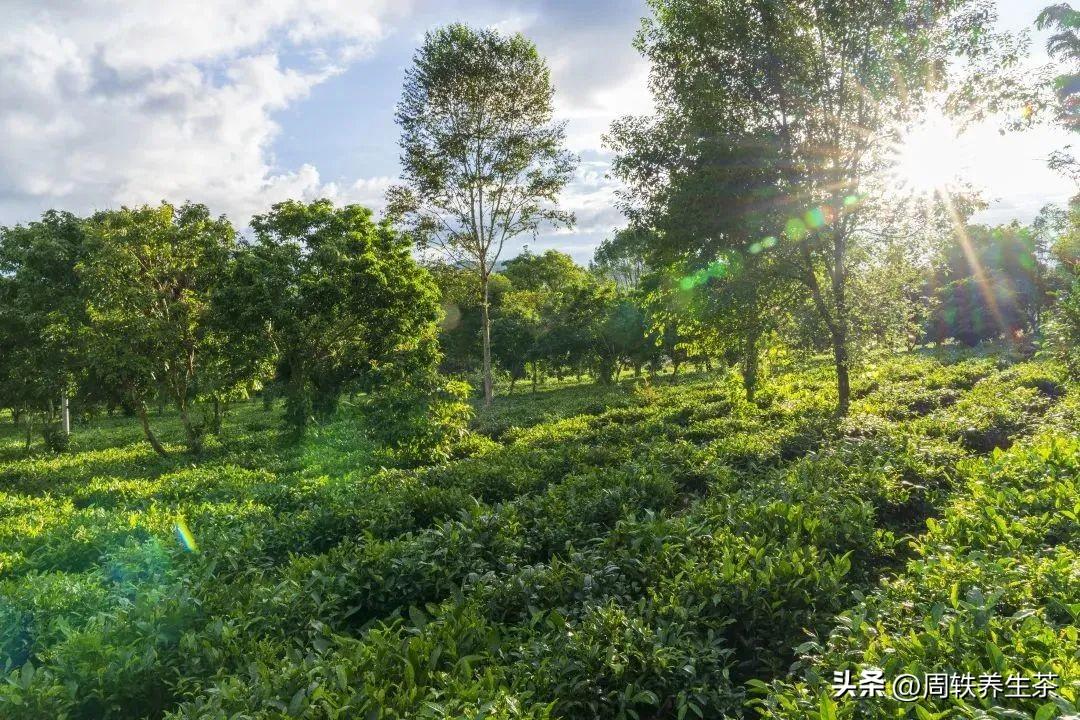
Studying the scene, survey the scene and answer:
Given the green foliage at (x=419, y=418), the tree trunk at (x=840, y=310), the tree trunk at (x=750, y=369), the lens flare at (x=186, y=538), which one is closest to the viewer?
the lens flare at (x=186, y=538)

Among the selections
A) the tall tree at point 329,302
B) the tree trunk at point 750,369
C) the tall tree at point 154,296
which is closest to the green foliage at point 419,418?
the tall tree at point 329,302

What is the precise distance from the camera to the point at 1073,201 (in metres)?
34.2

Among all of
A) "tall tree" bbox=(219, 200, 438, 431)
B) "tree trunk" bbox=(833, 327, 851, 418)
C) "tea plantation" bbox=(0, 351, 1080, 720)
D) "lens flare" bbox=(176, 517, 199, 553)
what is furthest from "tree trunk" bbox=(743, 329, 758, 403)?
"lens flare" bbox=(176, 517, 199, 553)

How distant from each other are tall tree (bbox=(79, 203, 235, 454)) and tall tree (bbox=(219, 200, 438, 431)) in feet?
4.20

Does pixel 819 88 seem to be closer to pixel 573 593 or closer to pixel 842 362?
pixel 842 362

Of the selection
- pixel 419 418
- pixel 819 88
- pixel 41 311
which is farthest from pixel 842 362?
pixel 41 311

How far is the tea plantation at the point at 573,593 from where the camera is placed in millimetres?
3756

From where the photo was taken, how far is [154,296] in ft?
62.7

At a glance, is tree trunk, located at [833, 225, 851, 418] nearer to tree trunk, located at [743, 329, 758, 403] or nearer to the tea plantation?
tree trunk, located at [743, 329, 758, 403]

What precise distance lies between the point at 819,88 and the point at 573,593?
1613 centimetres

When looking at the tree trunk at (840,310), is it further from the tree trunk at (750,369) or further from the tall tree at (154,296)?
the tall tree at (154,296)

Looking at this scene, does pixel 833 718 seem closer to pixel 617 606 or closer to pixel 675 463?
pixel 617 606

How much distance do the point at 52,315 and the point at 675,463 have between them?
72.8 ft

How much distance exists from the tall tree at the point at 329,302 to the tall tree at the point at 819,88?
12755 mm
